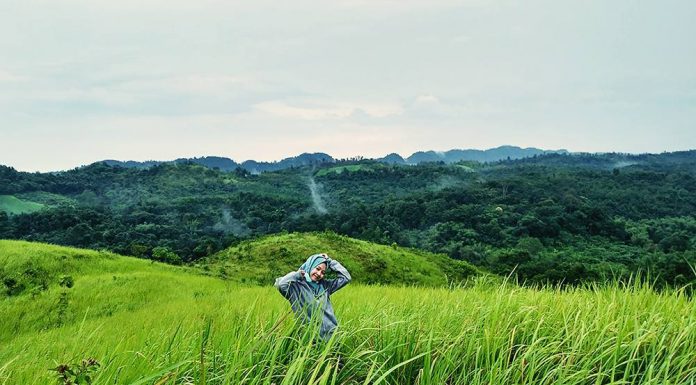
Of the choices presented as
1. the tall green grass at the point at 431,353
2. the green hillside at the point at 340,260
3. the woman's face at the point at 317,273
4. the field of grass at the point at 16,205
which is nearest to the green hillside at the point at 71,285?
the green hillside at the point at 340,260

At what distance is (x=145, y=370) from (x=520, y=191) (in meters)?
137

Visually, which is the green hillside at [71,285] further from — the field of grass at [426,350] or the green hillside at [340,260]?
the field of grass at [426,350]

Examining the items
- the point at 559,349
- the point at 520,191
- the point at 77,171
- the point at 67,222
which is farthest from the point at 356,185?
the point at 559,349

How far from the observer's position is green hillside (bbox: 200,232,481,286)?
3409 centimetres

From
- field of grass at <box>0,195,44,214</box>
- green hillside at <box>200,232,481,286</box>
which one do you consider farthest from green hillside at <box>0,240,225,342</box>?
field of grass at <box>0,195,44,214</box>

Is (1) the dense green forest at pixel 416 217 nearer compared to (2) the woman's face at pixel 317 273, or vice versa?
(2) the woman's face at pixel 317 273

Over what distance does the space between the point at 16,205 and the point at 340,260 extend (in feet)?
447

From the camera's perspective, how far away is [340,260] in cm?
3650

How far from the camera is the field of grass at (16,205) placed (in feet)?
438

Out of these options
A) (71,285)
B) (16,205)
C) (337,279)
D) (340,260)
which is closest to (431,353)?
(337,279)

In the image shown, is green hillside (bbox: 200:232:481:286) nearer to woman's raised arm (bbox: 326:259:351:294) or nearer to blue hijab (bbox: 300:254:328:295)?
woman's raised arm (bbox: 326:259:351:294)

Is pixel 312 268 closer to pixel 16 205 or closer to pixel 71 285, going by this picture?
pixel 71 285

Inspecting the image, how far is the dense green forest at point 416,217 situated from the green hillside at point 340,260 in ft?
15.8

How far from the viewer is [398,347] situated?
4695 millimetres
